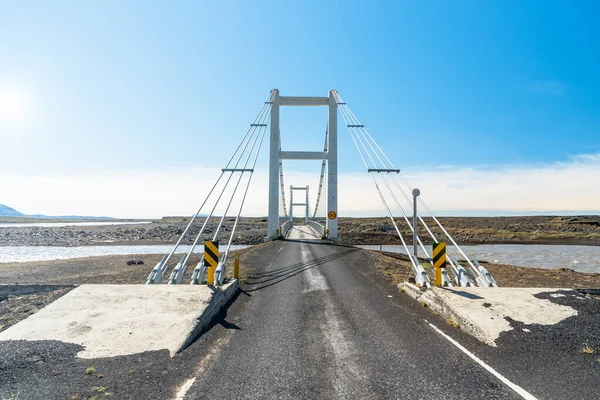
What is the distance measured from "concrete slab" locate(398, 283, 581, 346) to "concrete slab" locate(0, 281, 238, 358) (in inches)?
221

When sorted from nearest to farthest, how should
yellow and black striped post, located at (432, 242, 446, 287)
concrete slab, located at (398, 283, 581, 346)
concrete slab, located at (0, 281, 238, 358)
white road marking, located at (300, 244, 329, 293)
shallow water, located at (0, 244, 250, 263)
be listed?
concrete slab, located at (0, 281, 238, 358) < concrete slab, located at (398, 283, 581, 346) < yellow and black striped post, located at (432, 242, 446, 287) < white road marking, located at (300, 244, 329, 293) < shallow water, located at (0, 244, 250, 263)

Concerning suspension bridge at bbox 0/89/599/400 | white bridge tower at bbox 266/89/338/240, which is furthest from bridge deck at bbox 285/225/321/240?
suspension bridge at bbox 0/89/599/400

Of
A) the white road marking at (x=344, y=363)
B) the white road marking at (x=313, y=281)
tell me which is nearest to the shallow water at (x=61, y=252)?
the white road marking at (x=313, y=281)

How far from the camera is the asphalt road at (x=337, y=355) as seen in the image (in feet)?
15.2

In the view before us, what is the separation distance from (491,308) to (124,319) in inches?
319

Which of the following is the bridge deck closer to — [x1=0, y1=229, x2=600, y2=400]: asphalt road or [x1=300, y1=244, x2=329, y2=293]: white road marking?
[x1=300, y1=244, x2=329, y2=293]: white road marking

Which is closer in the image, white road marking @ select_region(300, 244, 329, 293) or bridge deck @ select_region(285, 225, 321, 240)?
white road marking @ select_region(300, 244, 329, 293)

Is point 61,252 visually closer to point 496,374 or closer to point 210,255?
point 210,255

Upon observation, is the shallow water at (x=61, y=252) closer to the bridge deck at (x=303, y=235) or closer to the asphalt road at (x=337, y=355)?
the bridge deck at (x=303, y=235)

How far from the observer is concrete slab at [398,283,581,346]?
6883mm

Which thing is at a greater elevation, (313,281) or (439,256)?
(439,256)

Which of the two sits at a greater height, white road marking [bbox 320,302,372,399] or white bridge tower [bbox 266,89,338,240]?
white bridge tower [bbox 266,89,338,240]

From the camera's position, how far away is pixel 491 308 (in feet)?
25.3

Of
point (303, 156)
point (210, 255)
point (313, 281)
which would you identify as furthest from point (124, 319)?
point (303, 156)
